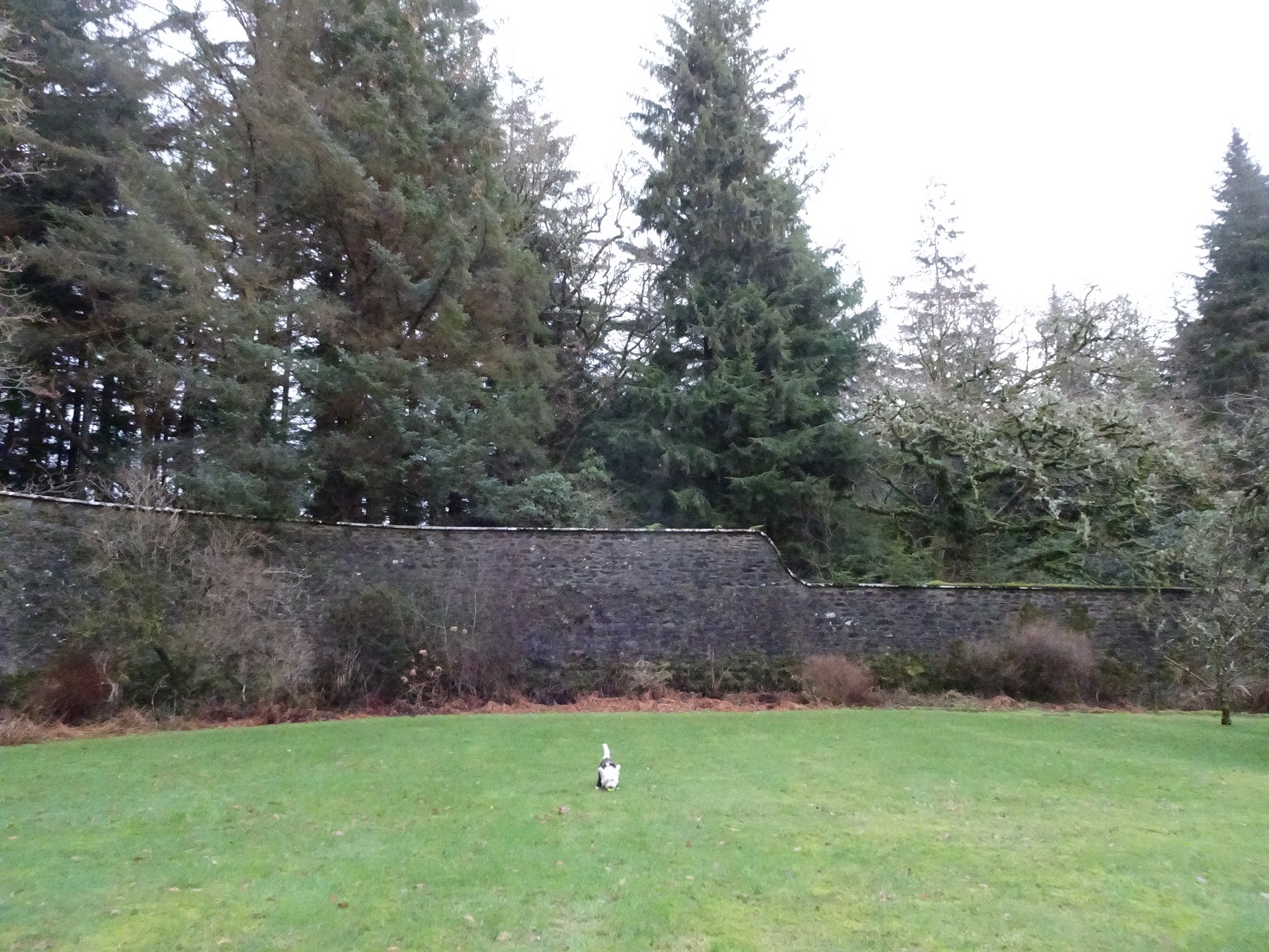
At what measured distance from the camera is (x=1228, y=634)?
1276 centimetres

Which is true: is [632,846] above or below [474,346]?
below

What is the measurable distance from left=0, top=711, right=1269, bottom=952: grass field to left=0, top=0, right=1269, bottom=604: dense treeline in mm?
5484

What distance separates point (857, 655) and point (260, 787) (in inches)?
415

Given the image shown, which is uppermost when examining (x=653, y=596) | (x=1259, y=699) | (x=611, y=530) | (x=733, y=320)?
(x=733, y=320)

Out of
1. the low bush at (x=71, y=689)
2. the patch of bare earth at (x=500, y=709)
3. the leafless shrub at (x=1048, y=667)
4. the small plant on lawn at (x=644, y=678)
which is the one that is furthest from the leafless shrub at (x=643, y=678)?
the low bush at (x=71, y=689)

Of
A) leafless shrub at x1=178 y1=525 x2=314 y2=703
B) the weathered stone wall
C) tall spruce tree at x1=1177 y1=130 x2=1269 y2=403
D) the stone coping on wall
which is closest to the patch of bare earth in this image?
leafless shrub at x1=178 y1=525 x2=314 y2=703

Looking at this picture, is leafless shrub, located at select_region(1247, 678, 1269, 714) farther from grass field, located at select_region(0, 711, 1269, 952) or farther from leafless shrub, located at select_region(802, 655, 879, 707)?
leafless shrub, located at select_region(802, 655, 879, 707)

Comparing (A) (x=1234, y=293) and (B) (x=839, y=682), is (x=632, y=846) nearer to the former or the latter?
(B) (x=839, y=682)

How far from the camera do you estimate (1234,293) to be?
2620 centimetres

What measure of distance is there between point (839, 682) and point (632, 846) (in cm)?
963

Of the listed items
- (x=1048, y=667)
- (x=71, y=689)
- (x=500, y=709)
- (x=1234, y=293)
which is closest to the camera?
(x=71, y=689)

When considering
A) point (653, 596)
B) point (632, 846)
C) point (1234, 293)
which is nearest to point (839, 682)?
point (653, 596)

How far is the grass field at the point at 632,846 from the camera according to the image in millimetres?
4625

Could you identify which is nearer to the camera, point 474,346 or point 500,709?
point 500,709
